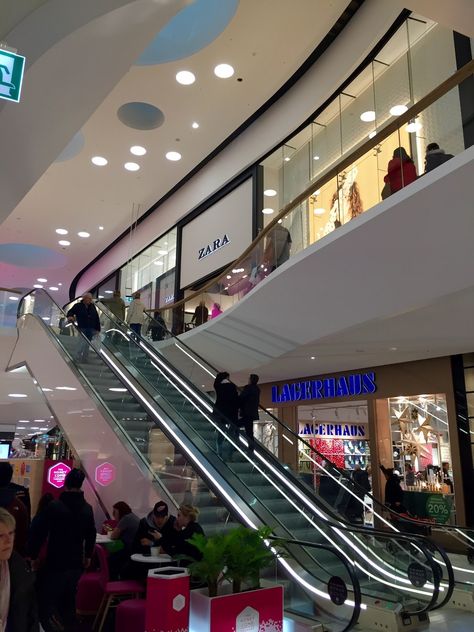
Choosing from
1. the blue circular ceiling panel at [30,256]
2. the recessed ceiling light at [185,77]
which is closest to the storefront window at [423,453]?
the recessed ceiling light at [185,77]

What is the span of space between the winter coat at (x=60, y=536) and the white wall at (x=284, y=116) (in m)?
9.75

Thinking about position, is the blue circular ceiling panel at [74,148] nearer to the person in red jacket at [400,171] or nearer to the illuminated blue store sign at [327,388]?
the illuminated blue store sign at [327,388]

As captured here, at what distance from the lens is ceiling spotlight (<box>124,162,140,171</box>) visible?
625 inches

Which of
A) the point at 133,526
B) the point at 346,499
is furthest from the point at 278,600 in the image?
the point at 346,499

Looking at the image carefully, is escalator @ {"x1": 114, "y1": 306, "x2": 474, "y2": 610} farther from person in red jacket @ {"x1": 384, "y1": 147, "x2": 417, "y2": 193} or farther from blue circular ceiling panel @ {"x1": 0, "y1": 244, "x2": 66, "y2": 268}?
blue circular ceiling panel @ {"x1": 0, "y1": 244, "x2": 66, "y2": 268}

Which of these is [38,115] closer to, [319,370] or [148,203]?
[319,370]

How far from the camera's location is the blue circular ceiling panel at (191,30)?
10.2 metres

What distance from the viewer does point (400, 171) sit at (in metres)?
5.86

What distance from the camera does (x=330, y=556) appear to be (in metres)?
5.12

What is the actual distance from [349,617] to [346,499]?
10.2 feet

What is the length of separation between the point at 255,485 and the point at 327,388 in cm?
660

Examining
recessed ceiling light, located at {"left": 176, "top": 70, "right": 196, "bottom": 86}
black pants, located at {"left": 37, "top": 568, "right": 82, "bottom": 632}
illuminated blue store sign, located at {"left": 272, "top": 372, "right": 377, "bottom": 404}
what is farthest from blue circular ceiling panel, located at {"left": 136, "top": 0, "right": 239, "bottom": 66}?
black pants, located at {"left": 37, "top": 568, "right": 82, "bottom": 632}

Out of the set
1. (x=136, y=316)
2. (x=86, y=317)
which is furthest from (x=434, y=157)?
(x=136, y=316)

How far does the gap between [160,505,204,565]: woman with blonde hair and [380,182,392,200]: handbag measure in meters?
3.93
